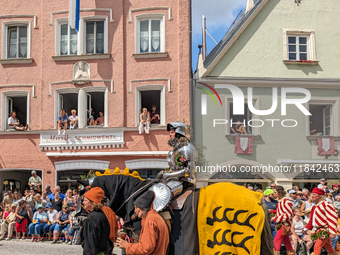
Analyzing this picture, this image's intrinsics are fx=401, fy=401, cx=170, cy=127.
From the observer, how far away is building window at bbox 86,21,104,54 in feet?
54.5

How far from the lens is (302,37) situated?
16.8 meters

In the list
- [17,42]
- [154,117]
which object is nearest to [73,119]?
[154,117]

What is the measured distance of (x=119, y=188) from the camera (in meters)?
5.25

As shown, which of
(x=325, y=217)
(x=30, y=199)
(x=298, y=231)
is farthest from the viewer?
(x=30, y=199)

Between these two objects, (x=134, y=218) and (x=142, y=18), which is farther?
(x=142, y=18)

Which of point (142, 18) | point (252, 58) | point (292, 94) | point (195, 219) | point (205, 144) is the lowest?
point (195, 219)

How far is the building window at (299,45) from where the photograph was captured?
16531mm

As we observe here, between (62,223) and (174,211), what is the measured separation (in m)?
7.59

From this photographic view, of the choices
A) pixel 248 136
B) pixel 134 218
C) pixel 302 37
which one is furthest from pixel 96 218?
pixel 302 37

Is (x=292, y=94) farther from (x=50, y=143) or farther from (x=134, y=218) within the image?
(x=134, y=218)

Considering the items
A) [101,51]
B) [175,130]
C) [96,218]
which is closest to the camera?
[96,218]

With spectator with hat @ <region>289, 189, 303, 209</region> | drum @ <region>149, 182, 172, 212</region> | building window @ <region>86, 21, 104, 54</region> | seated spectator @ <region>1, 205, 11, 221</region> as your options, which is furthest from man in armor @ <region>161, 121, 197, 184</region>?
building window @ <region>86, 21, 104, 54</region>

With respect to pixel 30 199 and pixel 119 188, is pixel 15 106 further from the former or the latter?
pixel 119 188

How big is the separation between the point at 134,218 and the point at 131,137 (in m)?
10.8
